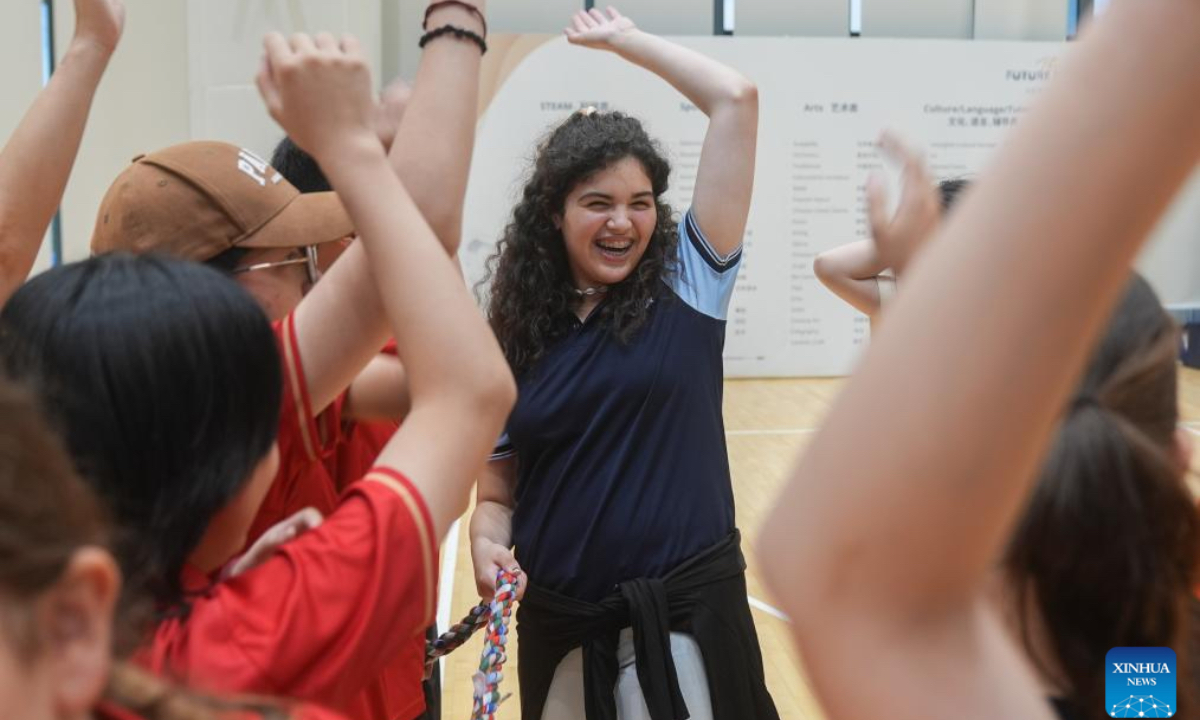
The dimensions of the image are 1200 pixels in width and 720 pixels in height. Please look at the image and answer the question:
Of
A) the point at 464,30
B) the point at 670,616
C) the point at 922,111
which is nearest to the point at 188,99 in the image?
the point at 922,111

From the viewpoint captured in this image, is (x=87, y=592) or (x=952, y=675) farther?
(x=87, y=592)

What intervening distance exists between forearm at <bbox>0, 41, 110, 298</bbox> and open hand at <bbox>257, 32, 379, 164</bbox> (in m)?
0.55

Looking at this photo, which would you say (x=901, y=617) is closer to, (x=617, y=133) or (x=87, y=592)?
(x=87, y=592)

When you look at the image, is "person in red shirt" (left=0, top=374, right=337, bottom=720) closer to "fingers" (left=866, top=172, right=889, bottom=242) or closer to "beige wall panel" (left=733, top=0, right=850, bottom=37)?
"fingers" (left=866, top=172, right=889, bottom=242)

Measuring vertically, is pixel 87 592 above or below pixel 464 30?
below

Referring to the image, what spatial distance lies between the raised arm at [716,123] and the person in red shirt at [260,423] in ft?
3.99

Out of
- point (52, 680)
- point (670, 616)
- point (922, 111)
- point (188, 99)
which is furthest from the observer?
point (922, 111)

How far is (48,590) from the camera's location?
2.04 feet

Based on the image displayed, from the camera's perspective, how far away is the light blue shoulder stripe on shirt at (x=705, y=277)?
7.16 ft

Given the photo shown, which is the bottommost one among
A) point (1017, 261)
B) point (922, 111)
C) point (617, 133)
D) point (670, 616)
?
point (670, 616)

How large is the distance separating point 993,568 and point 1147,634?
11cm

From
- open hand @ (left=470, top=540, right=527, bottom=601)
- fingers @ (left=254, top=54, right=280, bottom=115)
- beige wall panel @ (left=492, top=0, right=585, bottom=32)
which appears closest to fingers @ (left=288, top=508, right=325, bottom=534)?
fingers @ (left=254, top=54, right=280, bottom=115)

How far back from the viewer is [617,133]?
2379mm

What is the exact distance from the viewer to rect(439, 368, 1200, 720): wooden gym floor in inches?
147
